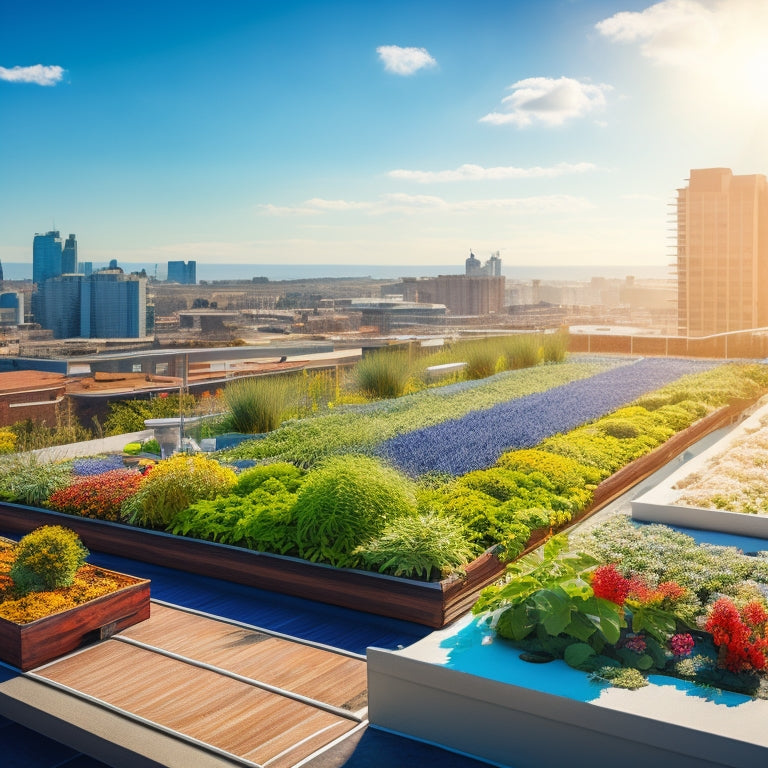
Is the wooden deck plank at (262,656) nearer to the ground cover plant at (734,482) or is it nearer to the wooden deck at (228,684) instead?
the wooden deck at (228,684)

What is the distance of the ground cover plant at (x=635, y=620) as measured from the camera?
2297mm

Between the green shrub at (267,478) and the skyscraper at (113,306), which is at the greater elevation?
the skyscraper at (113,306)

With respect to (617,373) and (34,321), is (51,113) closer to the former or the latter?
(34,321)

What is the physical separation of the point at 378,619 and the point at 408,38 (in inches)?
386

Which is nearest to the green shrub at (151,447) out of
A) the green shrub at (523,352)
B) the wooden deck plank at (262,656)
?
the wooden deck plank at (262,656)

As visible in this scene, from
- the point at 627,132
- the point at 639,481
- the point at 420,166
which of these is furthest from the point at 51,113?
the point at 639,481

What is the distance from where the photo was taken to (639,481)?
5516mm

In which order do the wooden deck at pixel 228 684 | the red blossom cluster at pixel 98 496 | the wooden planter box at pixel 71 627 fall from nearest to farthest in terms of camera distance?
the wooden deck at pixel 228 684 < the wooden planter box at pixel 71 627 < the red blossom cluster at pixel 98 496

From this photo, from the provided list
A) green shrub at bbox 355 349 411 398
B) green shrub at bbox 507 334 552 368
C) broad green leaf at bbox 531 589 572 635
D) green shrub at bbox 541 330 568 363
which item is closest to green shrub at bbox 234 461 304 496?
broad green leaf at bbox 531 589 572 635

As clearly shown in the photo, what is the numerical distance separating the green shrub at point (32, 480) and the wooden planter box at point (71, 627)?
6.44 ft

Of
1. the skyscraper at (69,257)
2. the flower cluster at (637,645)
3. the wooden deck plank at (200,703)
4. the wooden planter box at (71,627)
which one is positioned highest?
the skyscraper at (69,257)

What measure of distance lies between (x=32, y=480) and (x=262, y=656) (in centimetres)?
292

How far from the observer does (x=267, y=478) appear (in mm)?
4680

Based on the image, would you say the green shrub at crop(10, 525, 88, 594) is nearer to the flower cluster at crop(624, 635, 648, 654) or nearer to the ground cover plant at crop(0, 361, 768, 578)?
the ground cover plant at crop(0, 361, 768, 578)
